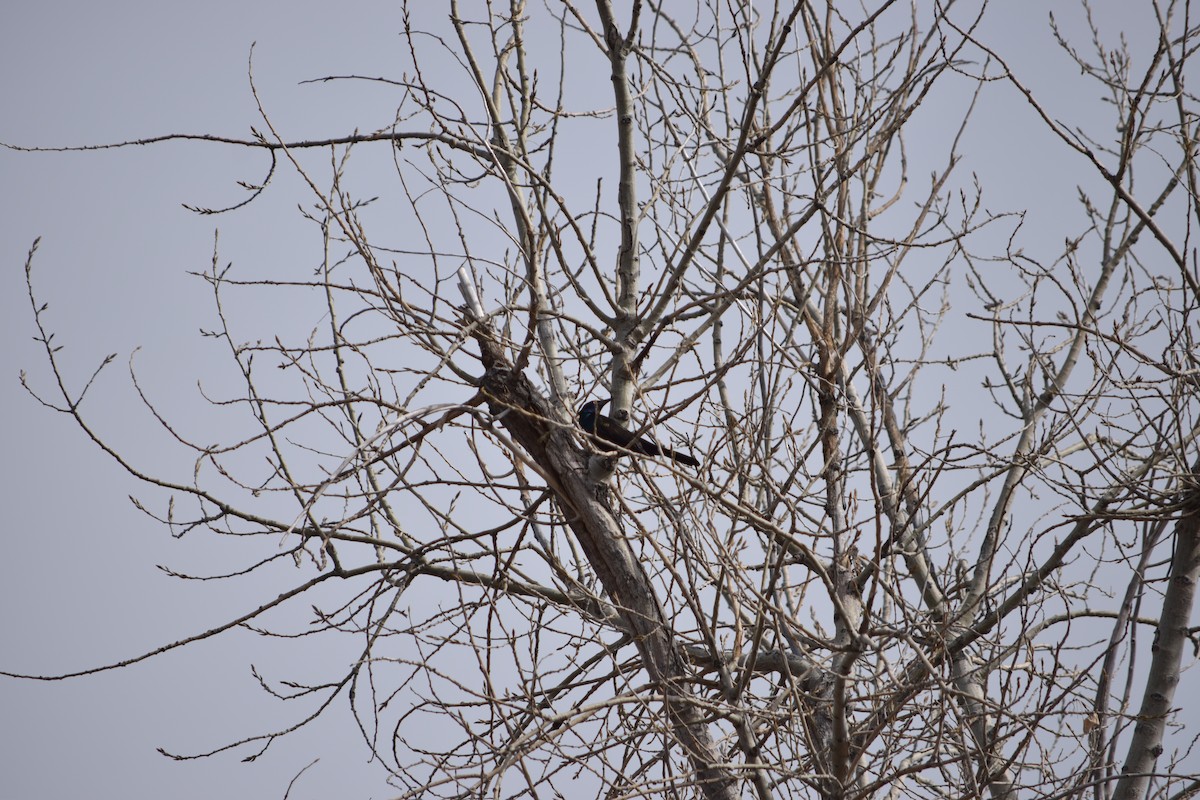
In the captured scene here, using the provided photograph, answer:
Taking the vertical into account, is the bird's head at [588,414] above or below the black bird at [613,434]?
above

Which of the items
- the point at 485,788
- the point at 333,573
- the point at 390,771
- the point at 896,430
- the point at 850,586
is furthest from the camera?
the point at 896,430

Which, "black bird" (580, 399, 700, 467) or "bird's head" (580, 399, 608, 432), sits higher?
"bird's head" (580, 399, 608, 432)

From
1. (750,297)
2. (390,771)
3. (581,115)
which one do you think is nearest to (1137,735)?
(750,297)

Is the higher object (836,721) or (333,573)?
(333,573)

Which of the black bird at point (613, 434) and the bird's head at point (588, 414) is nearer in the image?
the black bird at point (613, 434)

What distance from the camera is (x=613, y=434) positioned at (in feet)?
8.89

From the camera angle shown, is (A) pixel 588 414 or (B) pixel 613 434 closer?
(B) pixel 613 434

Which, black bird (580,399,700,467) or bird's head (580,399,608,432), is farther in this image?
bird's head (580,399,608,432)

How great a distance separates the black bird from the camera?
2.68 metres

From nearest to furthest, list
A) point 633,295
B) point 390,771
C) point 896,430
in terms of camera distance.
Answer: point 390,771 → point 633,295 → point 896,430

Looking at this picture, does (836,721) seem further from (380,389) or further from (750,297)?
(380,389)

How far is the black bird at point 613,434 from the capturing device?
8.79ft

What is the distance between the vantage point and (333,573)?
319 cm

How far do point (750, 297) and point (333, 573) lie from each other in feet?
5.20
